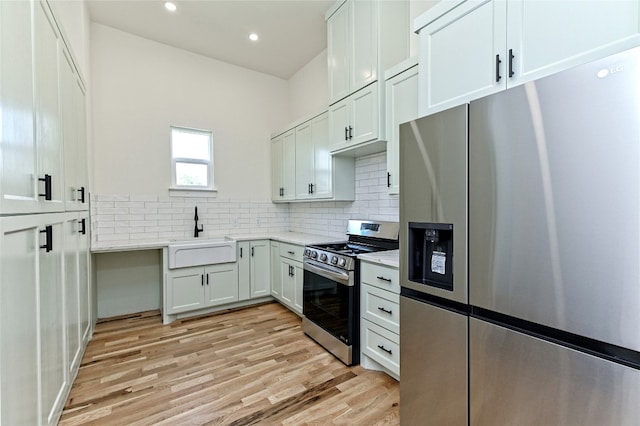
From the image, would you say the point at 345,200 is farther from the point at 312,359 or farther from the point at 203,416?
the point at 203,416

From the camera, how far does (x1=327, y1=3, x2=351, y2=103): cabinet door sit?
295 cm

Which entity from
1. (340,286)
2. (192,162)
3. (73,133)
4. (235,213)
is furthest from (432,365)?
(192,162)

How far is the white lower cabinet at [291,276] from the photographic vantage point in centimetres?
334

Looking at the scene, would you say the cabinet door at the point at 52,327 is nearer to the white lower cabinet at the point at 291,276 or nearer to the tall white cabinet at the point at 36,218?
the tall white cabinet at the point at 36,218

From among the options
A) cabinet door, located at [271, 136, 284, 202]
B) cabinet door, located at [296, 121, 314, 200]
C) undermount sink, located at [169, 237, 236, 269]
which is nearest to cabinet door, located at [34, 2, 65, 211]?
undermount sink, located at [169, 237, 236, 269]

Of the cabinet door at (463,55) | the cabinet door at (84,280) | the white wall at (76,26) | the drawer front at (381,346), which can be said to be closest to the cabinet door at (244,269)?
the cabinet door at (84,280)

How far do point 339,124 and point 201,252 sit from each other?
2.10 metres

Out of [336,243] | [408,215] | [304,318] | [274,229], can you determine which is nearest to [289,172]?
[274,229]

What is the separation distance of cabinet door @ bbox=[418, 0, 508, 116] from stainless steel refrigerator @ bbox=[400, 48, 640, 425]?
37cm

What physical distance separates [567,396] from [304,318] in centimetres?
231

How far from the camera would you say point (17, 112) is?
1185 mm

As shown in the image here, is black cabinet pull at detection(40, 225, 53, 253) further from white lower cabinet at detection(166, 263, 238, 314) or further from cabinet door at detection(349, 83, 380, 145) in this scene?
cabinet door at detection(349, 83, 380, 145)

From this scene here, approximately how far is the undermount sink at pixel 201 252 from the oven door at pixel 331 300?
1.15 m

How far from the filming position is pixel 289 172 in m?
4.14
